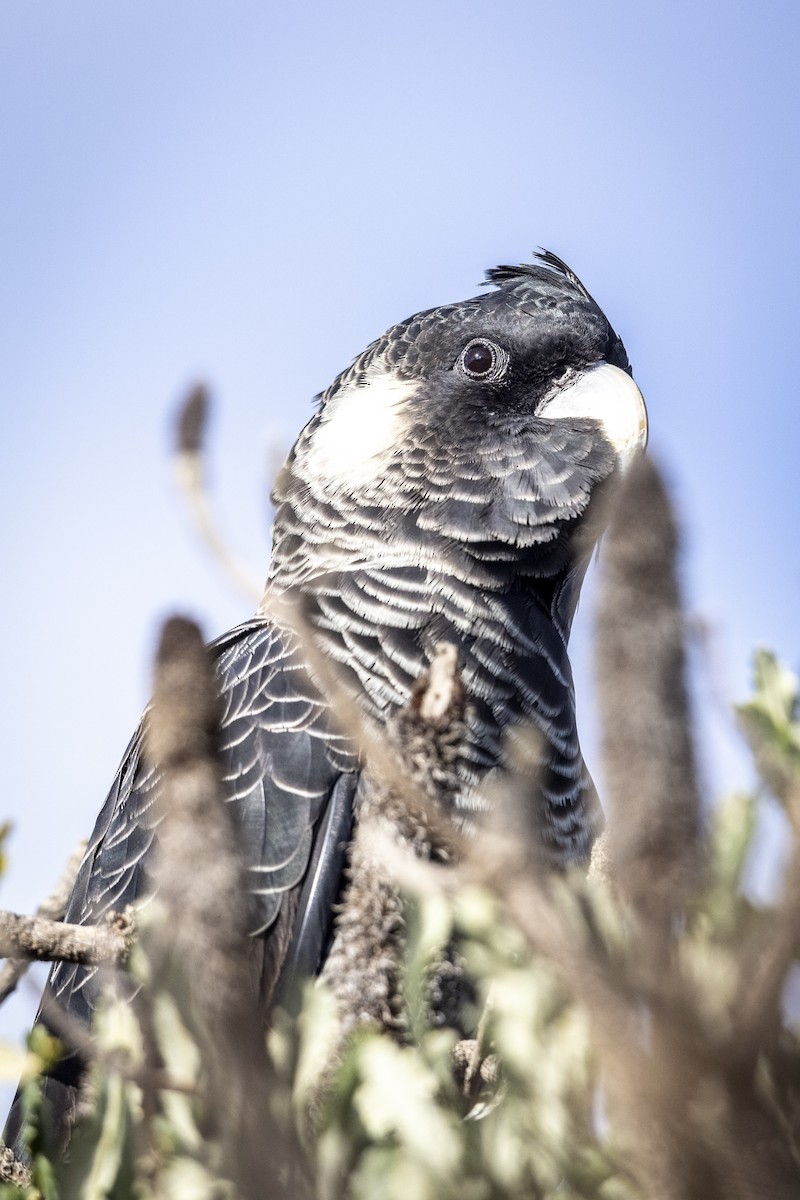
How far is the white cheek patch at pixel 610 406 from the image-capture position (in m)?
4.17

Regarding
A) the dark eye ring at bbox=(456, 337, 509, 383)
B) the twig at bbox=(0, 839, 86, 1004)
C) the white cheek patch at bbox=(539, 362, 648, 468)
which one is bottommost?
the twig at bbox=(0, 839, 86, 1004)

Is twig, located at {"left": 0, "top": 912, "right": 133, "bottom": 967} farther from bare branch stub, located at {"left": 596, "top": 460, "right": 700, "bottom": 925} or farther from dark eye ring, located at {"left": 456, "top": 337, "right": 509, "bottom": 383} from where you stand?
dark eye ring, located at {"left": 456, "top": 337, "right": 509, "bottom": 383}

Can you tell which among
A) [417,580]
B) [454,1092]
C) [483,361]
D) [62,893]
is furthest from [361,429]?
[454,1092]

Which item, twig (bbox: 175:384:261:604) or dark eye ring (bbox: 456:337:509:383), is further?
dark eye ring (bbox: 456:337:509:383)

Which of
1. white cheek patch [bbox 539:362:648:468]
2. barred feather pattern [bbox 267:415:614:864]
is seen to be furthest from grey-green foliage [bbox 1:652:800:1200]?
white cheek patch [bbox 539:362:648:468]

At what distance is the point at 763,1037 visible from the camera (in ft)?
3.20

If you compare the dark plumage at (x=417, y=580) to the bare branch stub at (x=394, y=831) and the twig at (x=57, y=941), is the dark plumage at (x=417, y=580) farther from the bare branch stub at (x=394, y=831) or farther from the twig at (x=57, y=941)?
the twig at (x=57, y=941)

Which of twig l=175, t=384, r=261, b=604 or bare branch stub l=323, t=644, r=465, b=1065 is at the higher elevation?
twig l=175, t=384, r=261, b=604

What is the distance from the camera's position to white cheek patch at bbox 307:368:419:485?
14.6 ft

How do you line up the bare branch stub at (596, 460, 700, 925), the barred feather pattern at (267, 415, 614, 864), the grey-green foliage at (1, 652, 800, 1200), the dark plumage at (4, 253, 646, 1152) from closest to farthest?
the bare branch stub at (596, 460, 700, 925) < the grey-green foliage at (1, 652, 800, 1200) < the dark plumage at (4, 253, 646, 1152) < the barred feather pattern at (267, 415, 614, 864)

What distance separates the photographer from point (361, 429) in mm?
4605

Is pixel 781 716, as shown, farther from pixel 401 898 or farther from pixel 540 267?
pixel 540 267

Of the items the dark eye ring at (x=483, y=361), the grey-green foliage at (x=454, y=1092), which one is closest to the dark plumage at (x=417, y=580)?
the dark eye ring at (x=483, y=361)

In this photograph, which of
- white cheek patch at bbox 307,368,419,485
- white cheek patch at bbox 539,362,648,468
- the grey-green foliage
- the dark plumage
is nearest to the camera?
the grey-green foliage
